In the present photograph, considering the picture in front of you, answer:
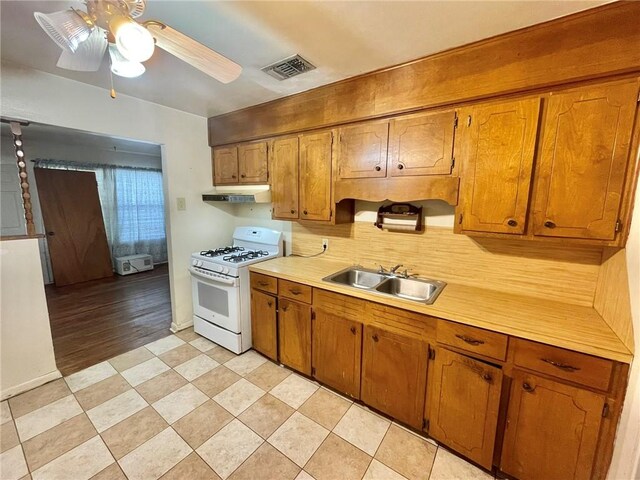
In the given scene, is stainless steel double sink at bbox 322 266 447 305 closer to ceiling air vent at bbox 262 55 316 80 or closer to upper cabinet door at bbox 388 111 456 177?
upper cabinet door at bbox 388 111 456 177

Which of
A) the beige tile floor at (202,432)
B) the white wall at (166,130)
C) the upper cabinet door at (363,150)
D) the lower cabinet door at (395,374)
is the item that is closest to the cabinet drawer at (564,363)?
the lower cabinet door at (395,374)

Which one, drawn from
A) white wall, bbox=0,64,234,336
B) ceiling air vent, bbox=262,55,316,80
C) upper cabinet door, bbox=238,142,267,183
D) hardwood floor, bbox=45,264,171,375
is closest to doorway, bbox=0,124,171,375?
hardwood floor, bbox=45,264,171,375

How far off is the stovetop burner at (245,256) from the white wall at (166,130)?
68 cm

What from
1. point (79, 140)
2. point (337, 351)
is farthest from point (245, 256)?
point (79, 140)

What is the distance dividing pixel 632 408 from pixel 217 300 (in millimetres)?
2815

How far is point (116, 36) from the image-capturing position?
1.01m

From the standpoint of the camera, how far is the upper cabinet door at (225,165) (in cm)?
→ 300

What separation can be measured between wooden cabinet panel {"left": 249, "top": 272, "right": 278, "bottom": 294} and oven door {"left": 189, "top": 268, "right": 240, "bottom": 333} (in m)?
0.16

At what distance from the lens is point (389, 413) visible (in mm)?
1872

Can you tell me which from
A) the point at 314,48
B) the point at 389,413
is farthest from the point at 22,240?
the point at 389,413

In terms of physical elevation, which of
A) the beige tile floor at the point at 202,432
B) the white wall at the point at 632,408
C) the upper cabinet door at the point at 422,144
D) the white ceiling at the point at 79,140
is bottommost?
the beige tile floor at the point at 202,432

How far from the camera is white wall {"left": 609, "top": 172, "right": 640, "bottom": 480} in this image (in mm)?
964

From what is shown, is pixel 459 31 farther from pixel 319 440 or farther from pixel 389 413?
pixel 319 440

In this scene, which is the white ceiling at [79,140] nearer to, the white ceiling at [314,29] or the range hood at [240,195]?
the range hood at [240,195]
